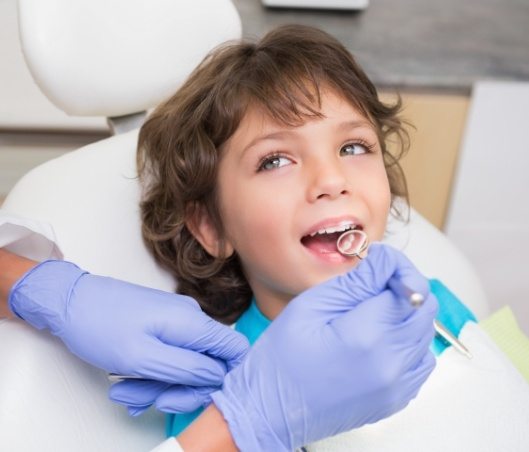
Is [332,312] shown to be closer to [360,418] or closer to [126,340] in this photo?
[360,418]

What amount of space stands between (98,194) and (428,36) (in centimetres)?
115

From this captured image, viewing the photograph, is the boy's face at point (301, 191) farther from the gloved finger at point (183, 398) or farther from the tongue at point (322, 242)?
the gloved finger at point (183, 398)

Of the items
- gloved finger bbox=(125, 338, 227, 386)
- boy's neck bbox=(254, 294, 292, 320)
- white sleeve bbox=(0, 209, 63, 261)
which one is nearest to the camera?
gloved finger bbox=(125, 338, 227, 386)

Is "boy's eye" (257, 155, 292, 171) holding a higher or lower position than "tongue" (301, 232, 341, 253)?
higher

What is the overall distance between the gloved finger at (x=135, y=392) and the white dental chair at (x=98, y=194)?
5 cm

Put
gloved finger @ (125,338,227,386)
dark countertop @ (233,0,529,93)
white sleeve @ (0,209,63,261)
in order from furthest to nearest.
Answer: dark countertop @ (233,0,529,93)
white sleeve @ (0,209,63,261)
gloved finger @ (125,338,227,386)

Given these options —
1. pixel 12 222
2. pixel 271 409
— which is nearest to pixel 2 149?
pixel 12 222

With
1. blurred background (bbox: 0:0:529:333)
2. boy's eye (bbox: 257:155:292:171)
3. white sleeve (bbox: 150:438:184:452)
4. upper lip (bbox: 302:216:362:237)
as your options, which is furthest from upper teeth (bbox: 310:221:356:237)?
blurred background (bbox: 0:0:529:333)

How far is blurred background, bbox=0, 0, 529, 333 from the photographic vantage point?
5.26 feet

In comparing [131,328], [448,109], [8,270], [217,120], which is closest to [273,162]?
[217,120]

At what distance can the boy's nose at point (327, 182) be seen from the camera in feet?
2.91

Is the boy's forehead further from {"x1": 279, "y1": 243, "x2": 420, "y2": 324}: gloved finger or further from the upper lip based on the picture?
{"x1": 279, "y1": 243, "x2": 420, "y2": 324}: gloved finger

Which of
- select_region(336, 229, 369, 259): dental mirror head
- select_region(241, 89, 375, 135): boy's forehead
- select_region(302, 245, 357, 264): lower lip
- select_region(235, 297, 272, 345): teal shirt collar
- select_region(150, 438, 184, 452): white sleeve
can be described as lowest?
select_region(235, 297, 272, 345): teal shirt collar

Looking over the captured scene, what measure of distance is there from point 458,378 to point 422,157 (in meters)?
0.89
